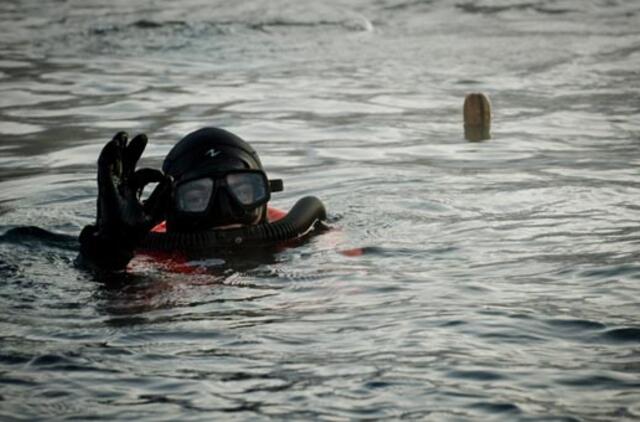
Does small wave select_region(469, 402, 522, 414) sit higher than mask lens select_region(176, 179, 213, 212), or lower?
lower

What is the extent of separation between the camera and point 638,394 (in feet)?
17.5

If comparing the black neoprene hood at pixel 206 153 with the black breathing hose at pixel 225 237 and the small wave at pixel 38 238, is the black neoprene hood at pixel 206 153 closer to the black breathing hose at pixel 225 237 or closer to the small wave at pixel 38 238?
the black breathing hose at pixel 225 237

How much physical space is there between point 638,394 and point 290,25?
1603cm

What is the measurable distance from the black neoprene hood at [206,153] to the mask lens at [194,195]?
124 mm

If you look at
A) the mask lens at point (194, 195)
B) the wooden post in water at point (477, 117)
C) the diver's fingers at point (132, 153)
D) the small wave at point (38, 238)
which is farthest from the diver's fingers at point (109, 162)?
the wooden post in water at point (477, 117)

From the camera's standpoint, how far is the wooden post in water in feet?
43.2

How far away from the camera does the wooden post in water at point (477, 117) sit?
518 inches

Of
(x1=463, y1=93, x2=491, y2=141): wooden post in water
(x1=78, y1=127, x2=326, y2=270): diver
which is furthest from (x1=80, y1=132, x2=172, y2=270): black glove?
(x1=463, y1=93, x2=491, y2=141): wooden post in water

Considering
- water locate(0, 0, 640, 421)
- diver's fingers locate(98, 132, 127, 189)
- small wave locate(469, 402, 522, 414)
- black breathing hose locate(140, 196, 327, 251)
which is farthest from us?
black breathing hose locate(140, 196, 327, 251)

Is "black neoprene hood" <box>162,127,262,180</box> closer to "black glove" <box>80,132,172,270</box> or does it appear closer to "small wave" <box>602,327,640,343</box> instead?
"black glove" <box>80,132,172,270</box>

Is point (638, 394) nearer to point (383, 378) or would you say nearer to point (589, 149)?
point (383, 378)

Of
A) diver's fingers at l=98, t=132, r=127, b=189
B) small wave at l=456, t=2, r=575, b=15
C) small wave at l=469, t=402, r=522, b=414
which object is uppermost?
small wave at l=456, t=2, r=575, b=15

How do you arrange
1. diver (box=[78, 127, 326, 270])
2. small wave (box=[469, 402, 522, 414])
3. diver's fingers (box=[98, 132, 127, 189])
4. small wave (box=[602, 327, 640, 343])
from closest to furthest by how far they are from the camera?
small wave (box=[469, 402, 522, 414]), small wave (box=[602, 327, 640, 343]), diver's fingers (box=[98, 132, 127, 189]), diver (box=[78, 127, 326, 270])

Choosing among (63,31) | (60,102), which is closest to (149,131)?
(60,102)
